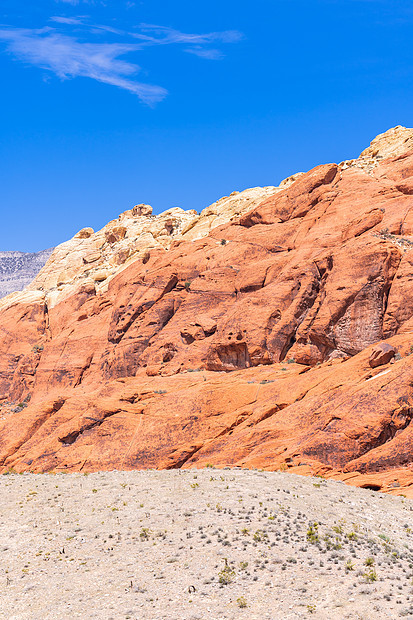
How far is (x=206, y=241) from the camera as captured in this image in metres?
56.4

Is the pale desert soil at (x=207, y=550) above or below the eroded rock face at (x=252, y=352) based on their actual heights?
below

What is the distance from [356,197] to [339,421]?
84.0 feet

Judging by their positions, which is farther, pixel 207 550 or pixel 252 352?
pixel 252 352

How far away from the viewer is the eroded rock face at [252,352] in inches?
1131

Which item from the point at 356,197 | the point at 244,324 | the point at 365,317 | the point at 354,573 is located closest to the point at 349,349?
the point at 365,317

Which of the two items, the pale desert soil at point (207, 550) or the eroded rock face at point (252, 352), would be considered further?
the eroded rock face at point (252, 352)

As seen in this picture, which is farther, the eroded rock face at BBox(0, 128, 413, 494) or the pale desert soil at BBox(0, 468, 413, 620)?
the eroded rock face at BBox(0, 128, 413, 494)

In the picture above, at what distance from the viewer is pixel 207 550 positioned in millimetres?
17984

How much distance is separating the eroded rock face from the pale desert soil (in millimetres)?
4722

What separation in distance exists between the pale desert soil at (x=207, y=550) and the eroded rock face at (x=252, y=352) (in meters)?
4.72

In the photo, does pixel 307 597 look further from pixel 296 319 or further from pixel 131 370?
pixel 131 370

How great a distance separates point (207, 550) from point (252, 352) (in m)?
22.1

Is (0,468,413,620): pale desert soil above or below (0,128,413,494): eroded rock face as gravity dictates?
below

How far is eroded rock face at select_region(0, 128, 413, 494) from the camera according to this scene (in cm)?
2873
